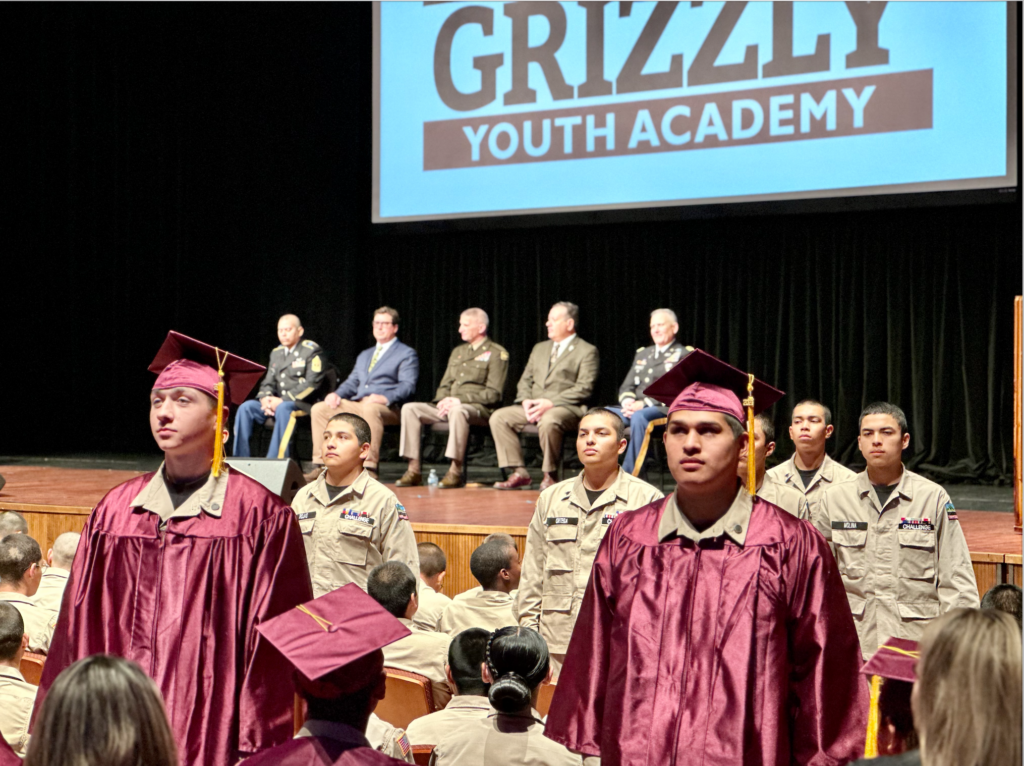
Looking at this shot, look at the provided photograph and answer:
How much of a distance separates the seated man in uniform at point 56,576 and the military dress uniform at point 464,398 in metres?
3.49

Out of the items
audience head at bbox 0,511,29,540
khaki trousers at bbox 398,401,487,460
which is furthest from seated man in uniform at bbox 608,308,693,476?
audience head at bbox 0,511,29,540

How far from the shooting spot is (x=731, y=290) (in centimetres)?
896

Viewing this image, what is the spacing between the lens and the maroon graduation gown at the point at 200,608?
2391 millimetres

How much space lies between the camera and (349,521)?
4.48m

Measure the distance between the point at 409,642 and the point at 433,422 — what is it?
15.3 ft

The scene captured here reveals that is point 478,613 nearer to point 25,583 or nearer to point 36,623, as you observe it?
point 36,623

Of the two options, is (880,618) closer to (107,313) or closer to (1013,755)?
(1013,755)

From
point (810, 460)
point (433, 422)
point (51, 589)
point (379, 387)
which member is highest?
point (379, 387)

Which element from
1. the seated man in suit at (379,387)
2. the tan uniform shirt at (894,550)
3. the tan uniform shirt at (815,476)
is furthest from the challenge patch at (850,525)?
the seated man in suit at (379,387)

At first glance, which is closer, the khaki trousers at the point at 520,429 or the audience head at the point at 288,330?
the khaki trousers at the point at 520,429

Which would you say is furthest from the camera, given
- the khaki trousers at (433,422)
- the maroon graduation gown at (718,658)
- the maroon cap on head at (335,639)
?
the khaki trousers at (433,422)

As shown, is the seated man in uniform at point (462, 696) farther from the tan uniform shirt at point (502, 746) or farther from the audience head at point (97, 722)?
the audience head at point (97, 722)

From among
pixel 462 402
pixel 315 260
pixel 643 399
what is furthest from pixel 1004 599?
pixel 315 260

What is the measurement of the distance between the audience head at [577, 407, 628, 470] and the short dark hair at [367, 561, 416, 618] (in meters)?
0.95
